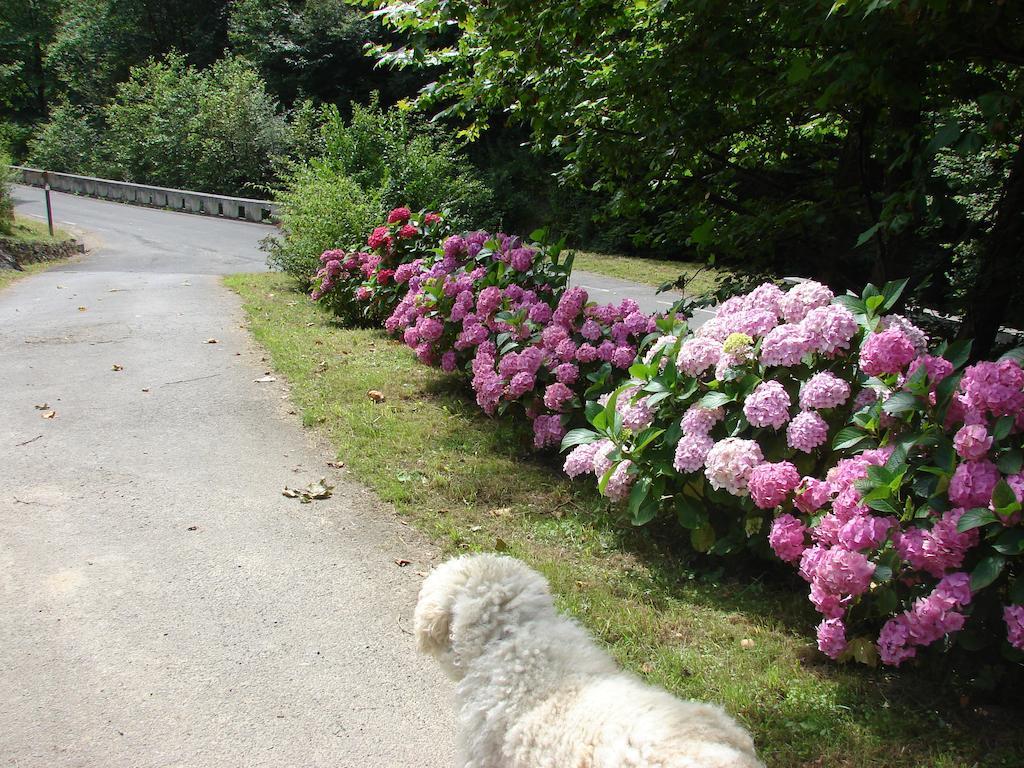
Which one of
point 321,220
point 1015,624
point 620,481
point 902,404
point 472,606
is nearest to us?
point 472,606

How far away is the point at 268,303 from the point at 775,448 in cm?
1000

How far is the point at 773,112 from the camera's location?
227 inches

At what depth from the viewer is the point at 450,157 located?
25562 mm

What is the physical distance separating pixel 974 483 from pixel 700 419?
1.33m

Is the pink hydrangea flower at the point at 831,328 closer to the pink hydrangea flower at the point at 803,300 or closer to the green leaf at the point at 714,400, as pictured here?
the pink hydrangea flower at the point at 803,300

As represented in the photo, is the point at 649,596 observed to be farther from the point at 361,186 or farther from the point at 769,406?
the point at 361,186

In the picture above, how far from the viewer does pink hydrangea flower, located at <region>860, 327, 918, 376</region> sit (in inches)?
133

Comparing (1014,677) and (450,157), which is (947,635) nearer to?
(1014,677)

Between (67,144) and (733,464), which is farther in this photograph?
(67,144)

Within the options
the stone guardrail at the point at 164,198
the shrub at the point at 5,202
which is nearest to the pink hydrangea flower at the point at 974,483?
the shrub at the point at 5,202

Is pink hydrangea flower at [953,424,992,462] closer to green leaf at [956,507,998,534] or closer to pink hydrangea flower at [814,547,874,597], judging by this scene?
green leaf at [956,507,998,534]


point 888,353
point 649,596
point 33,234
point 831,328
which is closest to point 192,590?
point 649,596

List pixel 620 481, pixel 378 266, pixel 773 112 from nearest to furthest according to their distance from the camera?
pixel 620 481 → pixel 773 112 → pixel 378 266

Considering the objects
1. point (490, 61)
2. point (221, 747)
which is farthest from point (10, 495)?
point (490, 61)
